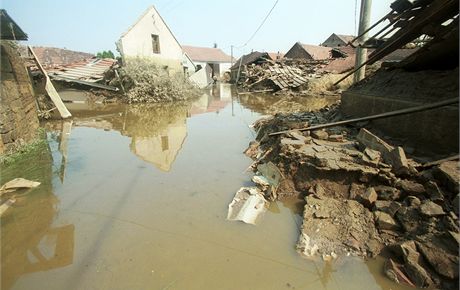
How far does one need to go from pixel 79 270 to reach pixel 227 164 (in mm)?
3459

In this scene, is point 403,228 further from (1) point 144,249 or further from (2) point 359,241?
(1) point 144,249

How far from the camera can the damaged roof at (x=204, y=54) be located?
40.1m

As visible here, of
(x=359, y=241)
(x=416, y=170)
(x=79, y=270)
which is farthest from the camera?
→ (x=416, y=170)

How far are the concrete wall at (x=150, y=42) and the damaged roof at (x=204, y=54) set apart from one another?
1884cm

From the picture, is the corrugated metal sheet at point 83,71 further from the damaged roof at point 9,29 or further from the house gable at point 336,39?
the house gable at point 336,39

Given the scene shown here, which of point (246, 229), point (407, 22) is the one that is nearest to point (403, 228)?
point (246, 229)

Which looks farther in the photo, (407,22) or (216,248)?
(407,22)

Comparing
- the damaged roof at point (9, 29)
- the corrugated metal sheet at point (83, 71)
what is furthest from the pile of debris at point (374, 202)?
→ the corrugated metal sheet at point (83, 71)

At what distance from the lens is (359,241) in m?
3.05

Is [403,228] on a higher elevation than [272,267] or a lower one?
higher

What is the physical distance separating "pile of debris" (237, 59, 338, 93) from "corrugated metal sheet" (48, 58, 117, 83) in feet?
38.4

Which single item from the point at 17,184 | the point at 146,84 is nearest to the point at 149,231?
the point at 17,184

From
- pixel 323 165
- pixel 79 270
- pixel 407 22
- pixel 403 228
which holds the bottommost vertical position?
pixel 79 270

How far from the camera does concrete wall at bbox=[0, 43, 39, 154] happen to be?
18.6 feet
